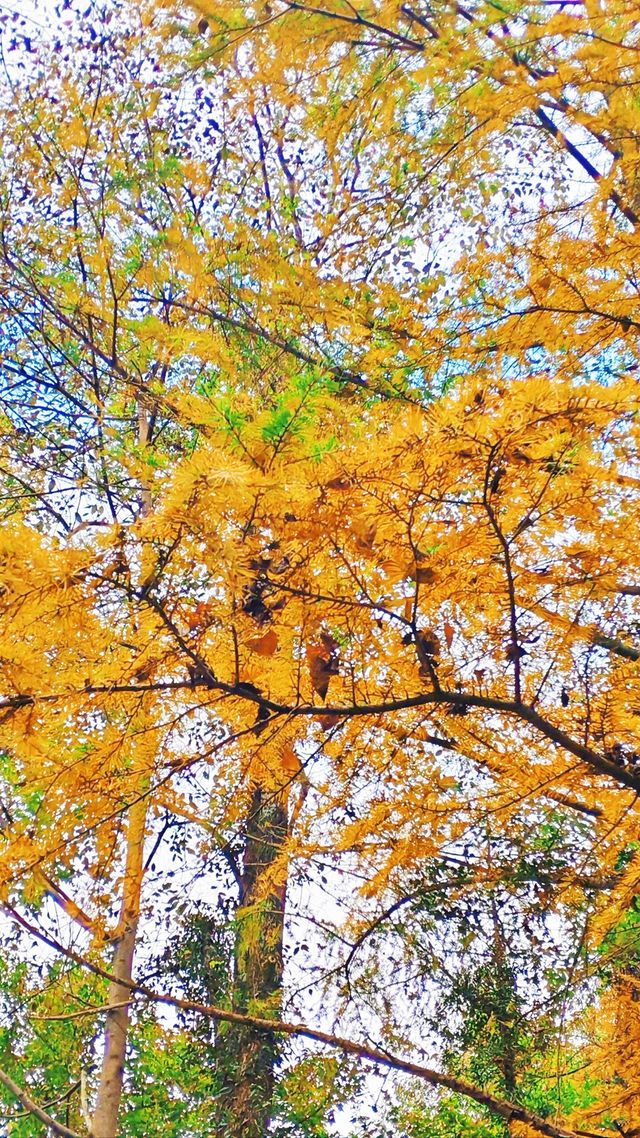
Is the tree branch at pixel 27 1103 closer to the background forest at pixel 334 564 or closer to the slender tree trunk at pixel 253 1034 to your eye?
the background forest at pixel 334 564

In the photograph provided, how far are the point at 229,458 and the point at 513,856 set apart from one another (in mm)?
2744

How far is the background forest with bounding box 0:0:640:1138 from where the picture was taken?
5.05 ft

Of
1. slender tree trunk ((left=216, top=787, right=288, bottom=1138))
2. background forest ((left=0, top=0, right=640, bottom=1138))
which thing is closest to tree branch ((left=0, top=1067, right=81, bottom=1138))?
background forest ((left=0, top=0, right=640, bottom=1138))

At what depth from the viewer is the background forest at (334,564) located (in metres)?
1.54

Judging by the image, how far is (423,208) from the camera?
3.23 metres

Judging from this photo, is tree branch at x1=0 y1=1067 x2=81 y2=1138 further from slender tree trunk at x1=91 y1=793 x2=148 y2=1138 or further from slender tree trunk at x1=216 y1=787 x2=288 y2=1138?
slender tree trunk at x1=216 y1=787 x2=288 y2=1138

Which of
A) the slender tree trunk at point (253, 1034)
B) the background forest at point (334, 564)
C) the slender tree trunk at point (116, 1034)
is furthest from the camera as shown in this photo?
the slender tree trunk at point (253, 1034)

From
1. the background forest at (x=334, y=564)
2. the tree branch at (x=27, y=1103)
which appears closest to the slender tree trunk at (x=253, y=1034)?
the background forest at (x=334, y=564)

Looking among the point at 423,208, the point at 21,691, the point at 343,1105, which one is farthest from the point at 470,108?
the point at 343,1105

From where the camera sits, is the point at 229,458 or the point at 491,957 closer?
the point at 229,458

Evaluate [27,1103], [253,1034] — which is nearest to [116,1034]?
[27,1103]

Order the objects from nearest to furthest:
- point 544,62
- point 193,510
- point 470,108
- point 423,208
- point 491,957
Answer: point 193,510, point 470,108, point 544,62, point 423,208, point 491,957

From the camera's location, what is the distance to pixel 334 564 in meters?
1.66

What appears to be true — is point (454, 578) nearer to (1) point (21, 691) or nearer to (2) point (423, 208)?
(1) point (21, 691)
